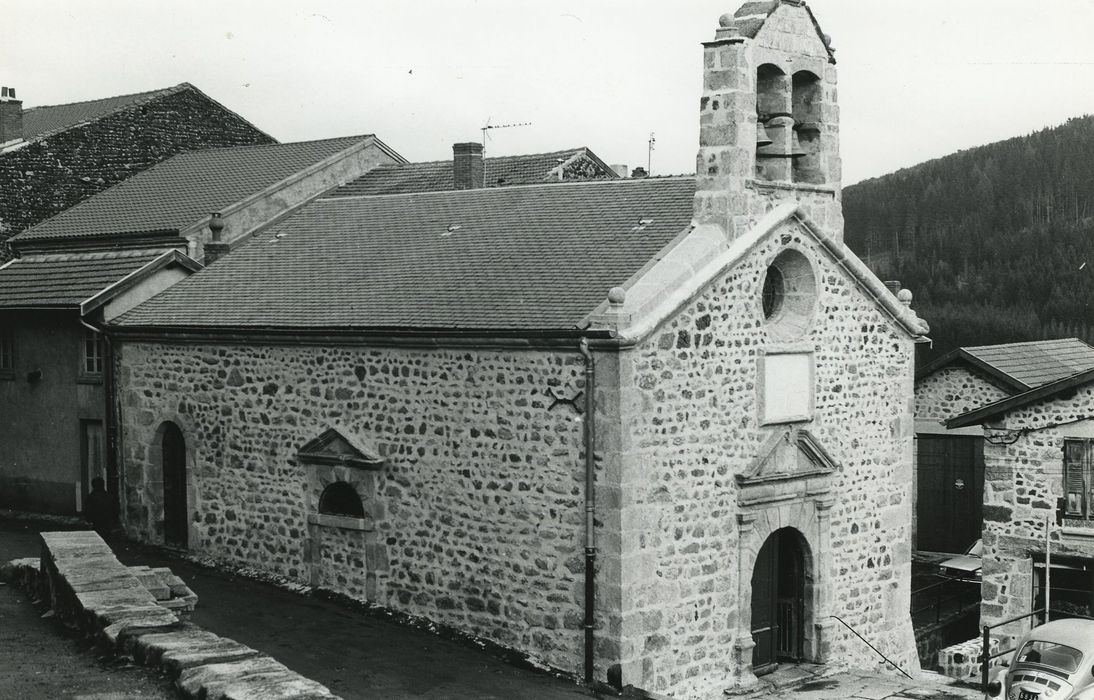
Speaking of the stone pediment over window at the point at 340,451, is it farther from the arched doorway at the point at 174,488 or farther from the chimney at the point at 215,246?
the chimney at the point at 215,246

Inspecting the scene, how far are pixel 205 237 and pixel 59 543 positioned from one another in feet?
33.9

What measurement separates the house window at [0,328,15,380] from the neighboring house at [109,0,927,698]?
4.91m

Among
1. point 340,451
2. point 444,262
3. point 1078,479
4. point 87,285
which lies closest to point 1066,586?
point 1078,479

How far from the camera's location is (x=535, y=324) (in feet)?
46.8

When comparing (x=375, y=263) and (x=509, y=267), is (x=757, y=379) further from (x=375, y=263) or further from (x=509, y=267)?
(x=375, y=263)

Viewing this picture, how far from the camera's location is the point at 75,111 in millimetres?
34375

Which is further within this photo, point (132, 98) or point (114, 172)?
point (132, 98)

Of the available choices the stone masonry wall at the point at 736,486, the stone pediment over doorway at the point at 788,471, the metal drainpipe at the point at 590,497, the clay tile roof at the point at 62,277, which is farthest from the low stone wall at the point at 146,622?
the clay tile roof at the point at 62,277

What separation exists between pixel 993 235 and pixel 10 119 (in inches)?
1260

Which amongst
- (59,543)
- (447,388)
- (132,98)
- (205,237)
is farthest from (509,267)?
(132,98)

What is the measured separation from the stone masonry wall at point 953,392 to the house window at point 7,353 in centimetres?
1724

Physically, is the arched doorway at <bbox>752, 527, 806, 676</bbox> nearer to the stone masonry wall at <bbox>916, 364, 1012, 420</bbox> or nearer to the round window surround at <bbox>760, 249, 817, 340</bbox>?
the round window surround at <bbox>760, 249, 817, 340</bbox>

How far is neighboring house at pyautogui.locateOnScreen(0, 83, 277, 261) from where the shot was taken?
27531 millimetres

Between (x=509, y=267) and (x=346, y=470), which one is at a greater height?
(x=509, y=267)
